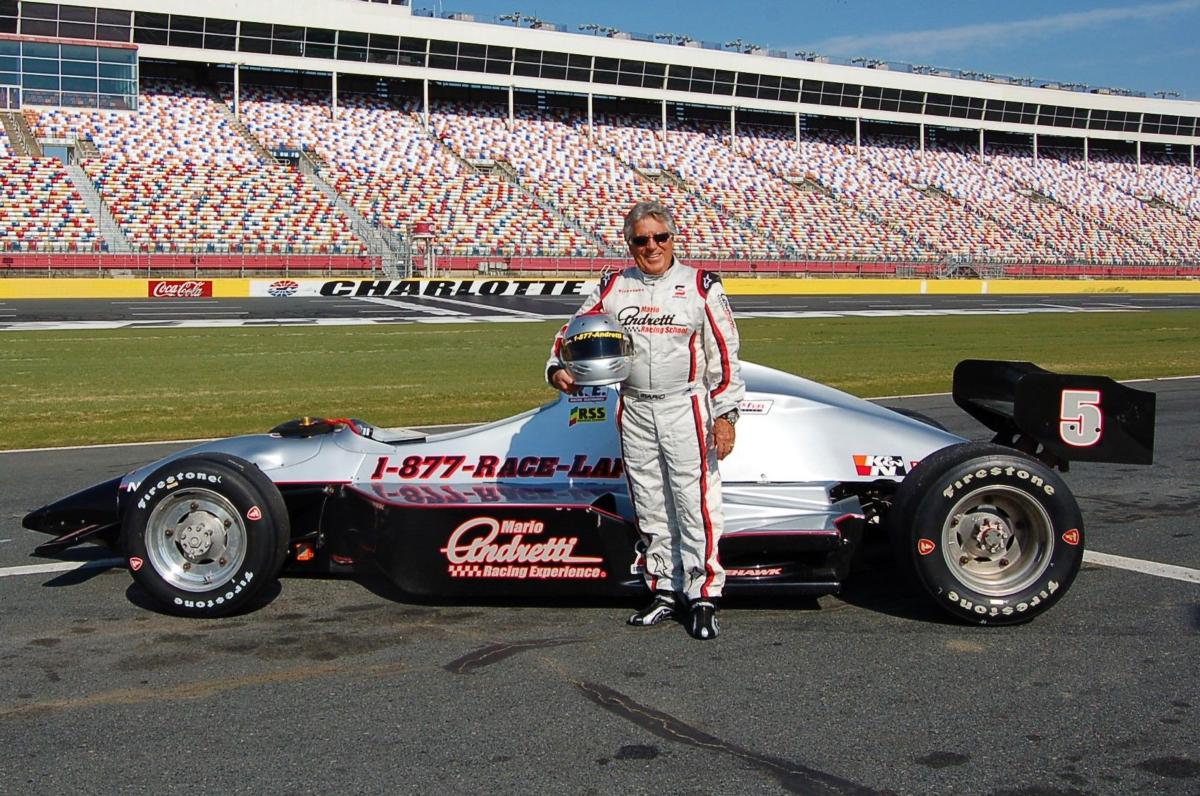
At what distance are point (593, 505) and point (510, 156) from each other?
51.9 meters

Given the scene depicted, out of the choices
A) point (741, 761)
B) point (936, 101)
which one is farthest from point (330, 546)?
point (936, 101)

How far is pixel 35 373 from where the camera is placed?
16.2 metres

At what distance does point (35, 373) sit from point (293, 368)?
11.2ft

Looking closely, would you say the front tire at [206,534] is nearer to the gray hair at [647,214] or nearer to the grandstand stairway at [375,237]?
the gray hair at [647,214]

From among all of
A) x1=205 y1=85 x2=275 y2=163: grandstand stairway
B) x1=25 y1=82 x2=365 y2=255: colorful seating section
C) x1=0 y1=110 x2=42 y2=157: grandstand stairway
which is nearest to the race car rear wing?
x1=25 y1=82 x2=365 y2=255: colorful seating section

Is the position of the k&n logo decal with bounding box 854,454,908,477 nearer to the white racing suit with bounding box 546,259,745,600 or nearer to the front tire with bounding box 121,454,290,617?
the white racing suit with bounding box 546,259,745,600

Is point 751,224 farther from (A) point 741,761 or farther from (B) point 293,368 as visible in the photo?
(A) point 741,761

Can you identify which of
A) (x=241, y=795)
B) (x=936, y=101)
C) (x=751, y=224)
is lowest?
(x=241, y=795)

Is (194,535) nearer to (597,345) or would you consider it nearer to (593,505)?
(593,505)

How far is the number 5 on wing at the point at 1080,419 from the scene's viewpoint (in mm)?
5223

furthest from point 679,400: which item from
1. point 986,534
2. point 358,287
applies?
point 358,287

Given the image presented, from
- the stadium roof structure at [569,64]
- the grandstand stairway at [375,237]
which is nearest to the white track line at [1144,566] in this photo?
the grandstand stairway at [375,237]

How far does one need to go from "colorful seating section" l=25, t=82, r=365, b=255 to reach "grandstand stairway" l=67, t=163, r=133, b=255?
0.23 meters

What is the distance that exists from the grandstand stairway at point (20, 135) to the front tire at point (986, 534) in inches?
1806
